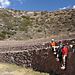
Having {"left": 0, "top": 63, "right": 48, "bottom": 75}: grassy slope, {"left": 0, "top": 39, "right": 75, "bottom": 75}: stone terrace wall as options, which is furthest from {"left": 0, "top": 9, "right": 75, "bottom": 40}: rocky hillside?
{"left": 0, "top": 63, "right": 48, "bottom": 75}: grassy slope

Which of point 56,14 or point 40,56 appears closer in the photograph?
point 40,56

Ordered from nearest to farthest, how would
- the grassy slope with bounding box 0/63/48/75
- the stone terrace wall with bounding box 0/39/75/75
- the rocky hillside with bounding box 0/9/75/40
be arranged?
the stone terrace wall with bounding box 0/39/75/75 → the grassy slope with bounding box 0/63/48/75 → the rocky hillside with bounding box 0/9/75/40

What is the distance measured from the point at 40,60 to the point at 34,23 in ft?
159

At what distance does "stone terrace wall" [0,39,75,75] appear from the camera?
24016mm

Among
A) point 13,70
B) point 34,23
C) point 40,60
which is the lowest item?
point 13,70

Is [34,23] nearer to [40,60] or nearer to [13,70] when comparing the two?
[13,70]

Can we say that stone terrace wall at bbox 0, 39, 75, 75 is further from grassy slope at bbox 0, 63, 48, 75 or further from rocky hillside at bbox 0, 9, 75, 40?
rocky hillside at bbox 0, 9, 75, 40

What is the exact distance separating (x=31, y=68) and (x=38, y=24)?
45.8 metres

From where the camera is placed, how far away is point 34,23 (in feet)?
259

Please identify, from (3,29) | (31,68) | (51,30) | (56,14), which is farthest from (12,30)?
(31,68)

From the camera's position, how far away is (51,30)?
71062mm

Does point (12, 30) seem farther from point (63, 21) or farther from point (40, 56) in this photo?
→ point (40, 56)

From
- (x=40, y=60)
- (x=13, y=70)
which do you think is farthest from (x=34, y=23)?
(x=40, y=60)

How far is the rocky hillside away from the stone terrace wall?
92.5 ft
